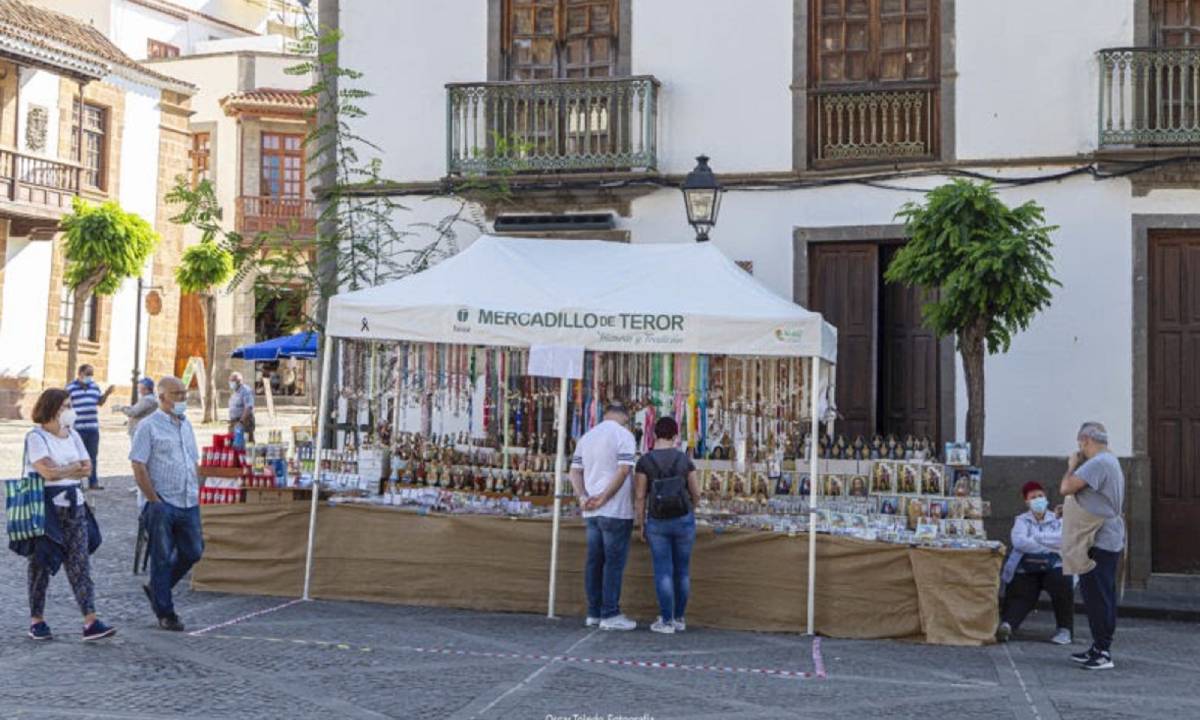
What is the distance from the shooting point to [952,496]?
1126 centimetres

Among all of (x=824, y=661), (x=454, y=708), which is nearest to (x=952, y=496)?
(x=824, y=661)

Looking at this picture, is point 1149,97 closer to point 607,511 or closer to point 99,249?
point 607,511

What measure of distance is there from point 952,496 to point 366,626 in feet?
13.7

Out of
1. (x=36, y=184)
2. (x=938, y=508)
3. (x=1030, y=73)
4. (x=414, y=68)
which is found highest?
(x=36, y=184)

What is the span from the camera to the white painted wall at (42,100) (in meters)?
32.0

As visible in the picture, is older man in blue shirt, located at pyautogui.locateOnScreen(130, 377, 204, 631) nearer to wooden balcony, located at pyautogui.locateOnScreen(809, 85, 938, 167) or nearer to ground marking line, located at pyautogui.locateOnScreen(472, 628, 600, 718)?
ground marking line, located at pyautogui.locateOnScreen(472, 628, 600, 718)

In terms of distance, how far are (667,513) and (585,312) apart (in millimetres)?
1567

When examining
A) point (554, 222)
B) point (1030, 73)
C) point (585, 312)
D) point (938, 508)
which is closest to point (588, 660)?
point (585, 312)

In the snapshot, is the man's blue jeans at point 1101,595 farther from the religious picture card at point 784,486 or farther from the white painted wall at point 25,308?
the white painted wall at point 25,308

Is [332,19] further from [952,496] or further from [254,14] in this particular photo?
[254,14]

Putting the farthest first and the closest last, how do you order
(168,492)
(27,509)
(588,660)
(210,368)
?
(210,368) → (168,492) → (588,660) → (27,509)

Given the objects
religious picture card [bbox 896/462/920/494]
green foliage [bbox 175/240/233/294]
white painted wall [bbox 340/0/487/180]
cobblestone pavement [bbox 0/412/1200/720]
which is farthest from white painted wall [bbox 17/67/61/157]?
religious picture card [bbox 896/462/920/494]

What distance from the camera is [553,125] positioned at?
15.8 m

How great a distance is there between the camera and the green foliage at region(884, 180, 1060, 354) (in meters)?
12.7
